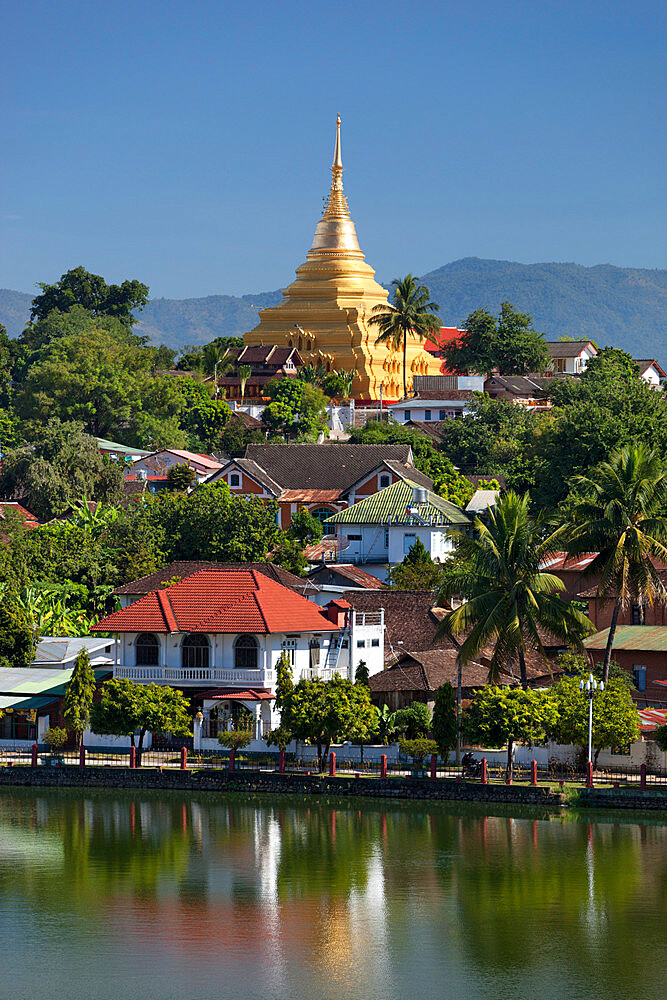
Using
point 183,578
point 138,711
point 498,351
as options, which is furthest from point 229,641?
point 498,351

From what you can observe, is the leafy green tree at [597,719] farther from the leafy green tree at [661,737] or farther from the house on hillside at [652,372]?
the house on hillside at [652,372]

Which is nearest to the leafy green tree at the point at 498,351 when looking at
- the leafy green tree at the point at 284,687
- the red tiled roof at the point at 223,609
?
the red tiled roof at the point at 223,609

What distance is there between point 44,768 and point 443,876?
18.5m

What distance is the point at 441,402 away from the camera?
127 meters

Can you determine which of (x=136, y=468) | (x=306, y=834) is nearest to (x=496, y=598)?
(x=306, y=834)

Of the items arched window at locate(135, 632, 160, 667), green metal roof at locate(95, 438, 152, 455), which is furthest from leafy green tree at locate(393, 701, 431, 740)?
green metal roof at locate(95, 438, 152, 455)

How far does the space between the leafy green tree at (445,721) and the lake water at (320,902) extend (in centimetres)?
463

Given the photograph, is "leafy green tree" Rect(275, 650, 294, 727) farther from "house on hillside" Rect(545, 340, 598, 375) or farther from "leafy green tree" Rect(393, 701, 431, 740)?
"house on hillside" Rect(545, 340, 598, 375)

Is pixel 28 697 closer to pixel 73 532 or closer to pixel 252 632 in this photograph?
pixel 252 632

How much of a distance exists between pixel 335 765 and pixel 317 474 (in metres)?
45.0

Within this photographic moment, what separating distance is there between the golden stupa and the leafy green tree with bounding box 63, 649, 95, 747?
83.5 m

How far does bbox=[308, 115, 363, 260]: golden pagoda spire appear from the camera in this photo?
521ft

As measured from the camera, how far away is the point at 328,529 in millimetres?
93188

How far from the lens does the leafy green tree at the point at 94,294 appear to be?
163500 millimetres
